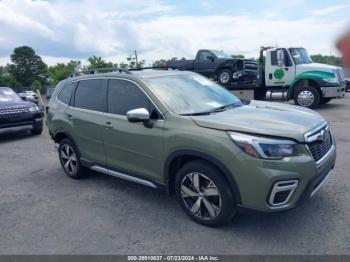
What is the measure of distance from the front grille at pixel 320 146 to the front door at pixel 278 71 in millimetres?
10148

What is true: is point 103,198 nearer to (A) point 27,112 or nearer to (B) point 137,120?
(B) point 137,120

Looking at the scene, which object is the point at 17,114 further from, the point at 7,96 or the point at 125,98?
the point at 125,98

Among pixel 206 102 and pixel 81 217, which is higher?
pixel 206 102

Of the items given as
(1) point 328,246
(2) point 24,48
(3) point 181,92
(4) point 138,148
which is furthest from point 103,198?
(2) point 24,48

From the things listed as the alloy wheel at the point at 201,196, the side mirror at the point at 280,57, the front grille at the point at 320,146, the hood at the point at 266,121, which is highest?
the side mirror at the point at 280,57

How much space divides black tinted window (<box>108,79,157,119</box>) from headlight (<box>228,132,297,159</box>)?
1292 millimetres

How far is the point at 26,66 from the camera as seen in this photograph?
84812mm

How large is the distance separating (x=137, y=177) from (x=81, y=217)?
0.84 meters

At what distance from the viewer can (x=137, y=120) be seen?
13.3 ft

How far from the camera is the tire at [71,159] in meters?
5.55

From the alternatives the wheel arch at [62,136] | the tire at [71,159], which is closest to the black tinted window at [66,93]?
the wheel arch at [62,136]

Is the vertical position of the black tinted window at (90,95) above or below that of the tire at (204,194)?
above

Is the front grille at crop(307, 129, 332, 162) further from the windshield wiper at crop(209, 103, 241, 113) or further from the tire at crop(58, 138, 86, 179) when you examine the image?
the tire at crop(58, 138, 86, 179)

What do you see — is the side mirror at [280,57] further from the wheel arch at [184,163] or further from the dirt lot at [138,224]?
the wheel arch at [184,163]
